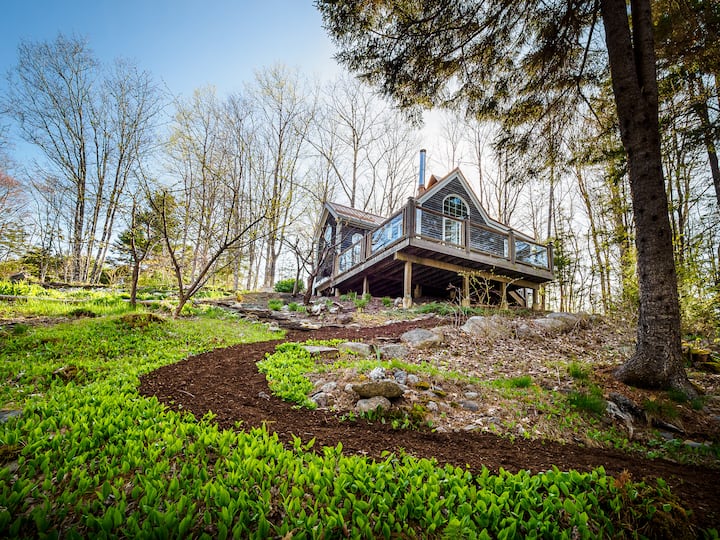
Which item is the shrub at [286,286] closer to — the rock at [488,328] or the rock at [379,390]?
the rock at [488,328]

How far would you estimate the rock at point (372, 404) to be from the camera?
3.48 meters

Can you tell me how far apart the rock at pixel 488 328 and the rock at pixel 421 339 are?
3.40 feet

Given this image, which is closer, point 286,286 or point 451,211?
point 451,211

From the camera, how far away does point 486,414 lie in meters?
3.67

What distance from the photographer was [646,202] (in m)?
4.55

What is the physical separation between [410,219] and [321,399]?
7207 mm

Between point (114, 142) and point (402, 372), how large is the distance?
17258 millimetres

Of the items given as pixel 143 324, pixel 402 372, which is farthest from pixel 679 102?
pixel 143 324

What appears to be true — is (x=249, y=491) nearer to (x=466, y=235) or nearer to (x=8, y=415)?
(x=8, y=415)

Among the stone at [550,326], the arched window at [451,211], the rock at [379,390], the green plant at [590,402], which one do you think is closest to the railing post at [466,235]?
the arched window at [451,211]

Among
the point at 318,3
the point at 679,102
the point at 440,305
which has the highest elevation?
the point at 318,3

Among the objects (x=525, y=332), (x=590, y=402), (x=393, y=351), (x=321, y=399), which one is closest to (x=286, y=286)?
(x=393, y=351)

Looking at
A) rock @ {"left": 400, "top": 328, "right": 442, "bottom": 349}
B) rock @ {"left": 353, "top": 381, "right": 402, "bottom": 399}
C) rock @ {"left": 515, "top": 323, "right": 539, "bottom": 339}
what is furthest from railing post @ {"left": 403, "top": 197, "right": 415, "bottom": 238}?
rock @ {"left": 353, "top": 381, "right": 402, "bottom": 399}

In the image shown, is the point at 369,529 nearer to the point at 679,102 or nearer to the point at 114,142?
the point at 679,102
